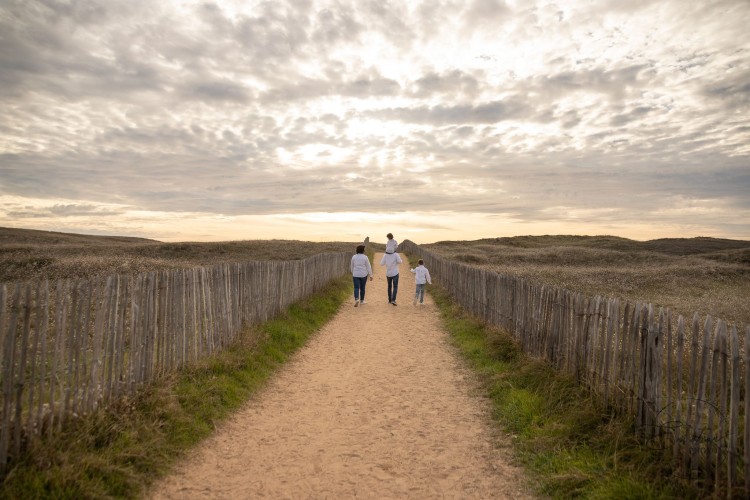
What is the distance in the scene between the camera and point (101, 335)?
5430mm

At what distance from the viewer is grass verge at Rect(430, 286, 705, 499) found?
4.34 m

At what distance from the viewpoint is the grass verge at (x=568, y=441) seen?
4336 mm

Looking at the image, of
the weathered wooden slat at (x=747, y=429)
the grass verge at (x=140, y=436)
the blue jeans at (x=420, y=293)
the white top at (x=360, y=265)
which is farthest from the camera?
the blue jeans at (x=420, y=293)

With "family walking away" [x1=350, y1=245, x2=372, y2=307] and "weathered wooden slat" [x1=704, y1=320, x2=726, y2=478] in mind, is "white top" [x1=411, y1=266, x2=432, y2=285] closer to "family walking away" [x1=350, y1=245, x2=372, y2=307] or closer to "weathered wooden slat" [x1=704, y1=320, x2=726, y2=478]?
"family walking away" [x1=350, y1=245, x2=372, y2=307]

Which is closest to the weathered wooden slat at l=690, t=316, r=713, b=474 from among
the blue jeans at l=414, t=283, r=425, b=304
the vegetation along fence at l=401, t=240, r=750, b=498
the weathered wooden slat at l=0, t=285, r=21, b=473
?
the vegetation along fence at l=401, t=240, r=750, b=498

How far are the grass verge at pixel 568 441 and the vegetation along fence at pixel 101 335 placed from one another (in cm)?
480

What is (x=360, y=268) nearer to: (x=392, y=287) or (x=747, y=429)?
(x=392, y=287)

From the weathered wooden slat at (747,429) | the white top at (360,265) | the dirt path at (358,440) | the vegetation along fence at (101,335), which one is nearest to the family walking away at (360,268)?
the white top at (360,265)

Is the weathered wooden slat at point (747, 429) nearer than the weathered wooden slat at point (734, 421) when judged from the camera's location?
Yes

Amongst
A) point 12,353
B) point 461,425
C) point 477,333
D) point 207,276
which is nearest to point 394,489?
point 461,425

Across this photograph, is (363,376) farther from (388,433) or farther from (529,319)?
(529,319)

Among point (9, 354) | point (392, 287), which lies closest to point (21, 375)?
point (9, 354)

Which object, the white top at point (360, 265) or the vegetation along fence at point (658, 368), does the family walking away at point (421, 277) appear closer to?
the white top at point (360, 265)

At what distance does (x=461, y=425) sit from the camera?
623 cm
